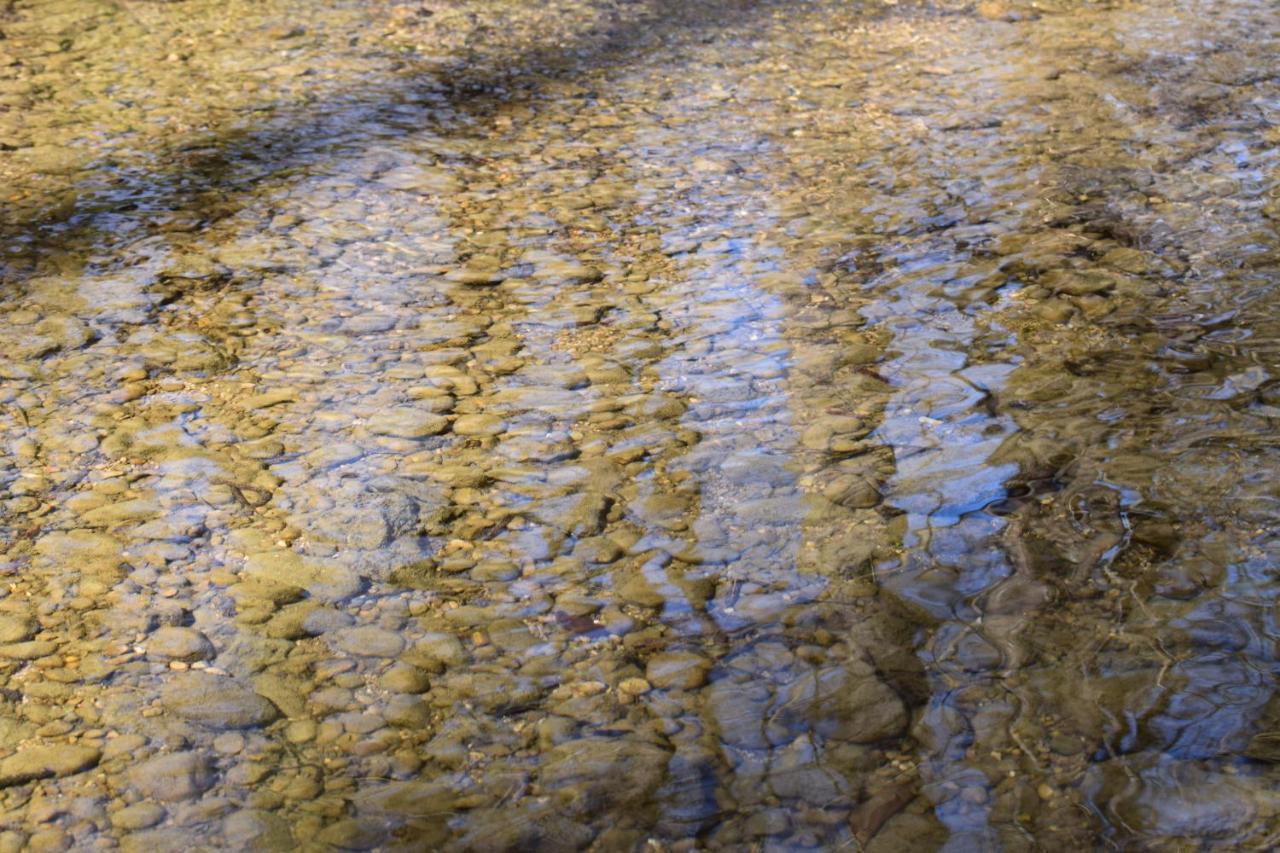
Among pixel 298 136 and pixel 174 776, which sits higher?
pixel 298 136

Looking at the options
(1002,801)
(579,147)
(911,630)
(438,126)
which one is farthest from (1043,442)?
(438,126)

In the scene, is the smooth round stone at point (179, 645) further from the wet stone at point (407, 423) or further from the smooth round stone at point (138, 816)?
the wet stone at point (407, 423)

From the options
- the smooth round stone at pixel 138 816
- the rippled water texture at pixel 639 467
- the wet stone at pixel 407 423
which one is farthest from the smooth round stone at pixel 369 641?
the wet stone at pixel 407 423

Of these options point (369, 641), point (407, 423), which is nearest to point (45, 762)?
point (369, 641)

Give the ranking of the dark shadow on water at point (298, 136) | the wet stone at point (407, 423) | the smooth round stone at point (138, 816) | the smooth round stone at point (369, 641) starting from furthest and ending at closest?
the dark shadow on water at point (298, 136) < the wet stone at point (407, 423) < the smooth round stone at point (369, 641) < the smooth round stone at point (138, 816)

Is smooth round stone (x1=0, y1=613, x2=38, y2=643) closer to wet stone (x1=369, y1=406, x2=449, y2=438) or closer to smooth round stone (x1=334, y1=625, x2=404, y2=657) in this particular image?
smooth round stone (x1=334, y1=625, x2=404, y2=657)

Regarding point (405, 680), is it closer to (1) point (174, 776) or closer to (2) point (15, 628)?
(1) point (174, 776)

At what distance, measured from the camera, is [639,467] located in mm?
1636

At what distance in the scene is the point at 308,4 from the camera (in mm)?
3713

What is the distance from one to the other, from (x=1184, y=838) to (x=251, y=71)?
2.89m

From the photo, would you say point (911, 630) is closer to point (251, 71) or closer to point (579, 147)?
point (579, 147)

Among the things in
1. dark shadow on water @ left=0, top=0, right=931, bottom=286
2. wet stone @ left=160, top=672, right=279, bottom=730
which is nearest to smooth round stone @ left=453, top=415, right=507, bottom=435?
wet stone @ left=160, top=672, right=279, bottom=730

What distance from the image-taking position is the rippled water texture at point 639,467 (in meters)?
1.14

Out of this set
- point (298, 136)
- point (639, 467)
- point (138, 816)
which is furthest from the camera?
point (298, 136)
